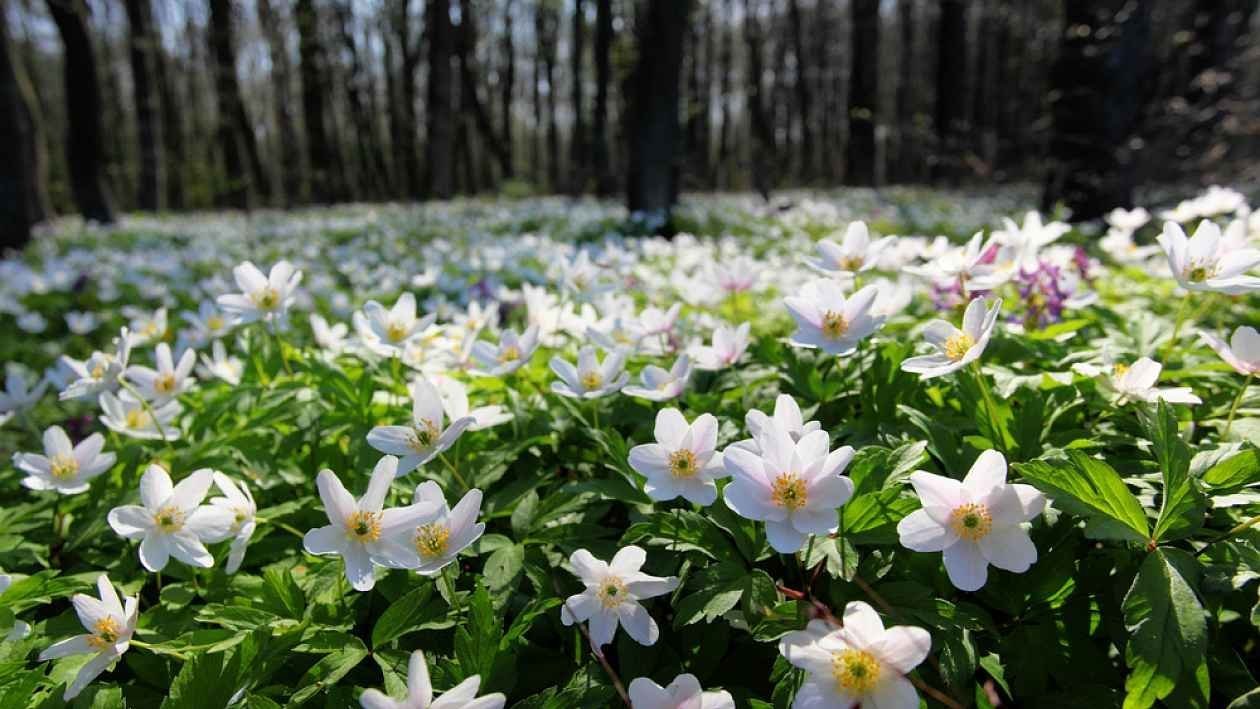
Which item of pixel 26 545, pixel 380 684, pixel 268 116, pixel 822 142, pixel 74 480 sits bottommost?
pixel 380 684

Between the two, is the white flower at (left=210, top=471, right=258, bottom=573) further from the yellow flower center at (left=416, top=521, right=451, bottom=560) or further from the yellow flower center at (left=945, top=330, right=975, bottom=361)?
the yellow flower center at (left=945, top=330, right=975, bottom=361)

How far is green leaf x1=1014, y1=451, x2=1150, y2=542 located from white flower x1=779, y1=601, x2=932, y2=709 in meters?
0.32

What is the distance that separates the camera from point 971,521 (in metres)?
1.03

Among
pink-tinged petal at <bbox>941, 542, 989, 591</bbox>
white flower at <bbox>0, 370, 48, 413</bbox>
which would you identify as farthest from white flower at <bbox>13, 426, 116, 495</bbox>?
pink-tinged petal at <bbox>941, 542, 989, 591</bbox>

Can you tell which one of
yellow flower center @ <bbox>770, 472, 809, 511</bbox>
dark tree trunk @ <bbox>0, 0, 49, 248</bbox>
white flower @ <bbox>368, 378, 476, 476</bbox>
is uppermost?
dark tree trunk @ <bbox>0, 0, 49, 248</bbox>

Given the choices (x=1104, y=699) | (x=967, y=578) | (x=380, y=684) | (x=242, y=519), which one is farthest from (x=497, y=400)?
(x=1104, y=699)

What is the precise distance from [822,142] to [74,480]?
114ft

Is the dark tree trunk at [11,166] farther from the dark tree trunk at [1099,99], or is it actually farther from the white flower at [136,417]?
the dark tree trunk at [1099,99]

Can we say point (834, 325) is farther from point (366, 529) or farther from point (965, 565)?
point (366, 529)

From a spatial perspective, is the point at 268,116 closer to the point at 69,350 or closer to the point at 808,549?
the point at 69,350

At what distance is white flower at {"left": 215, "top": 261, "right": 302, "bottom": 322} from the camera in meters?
1.88

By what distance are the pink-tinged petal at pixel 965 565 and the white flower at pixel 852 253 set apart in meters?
0.82

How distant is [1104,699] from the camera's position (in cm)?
105

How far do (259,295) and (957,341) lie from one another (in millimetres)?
1612
